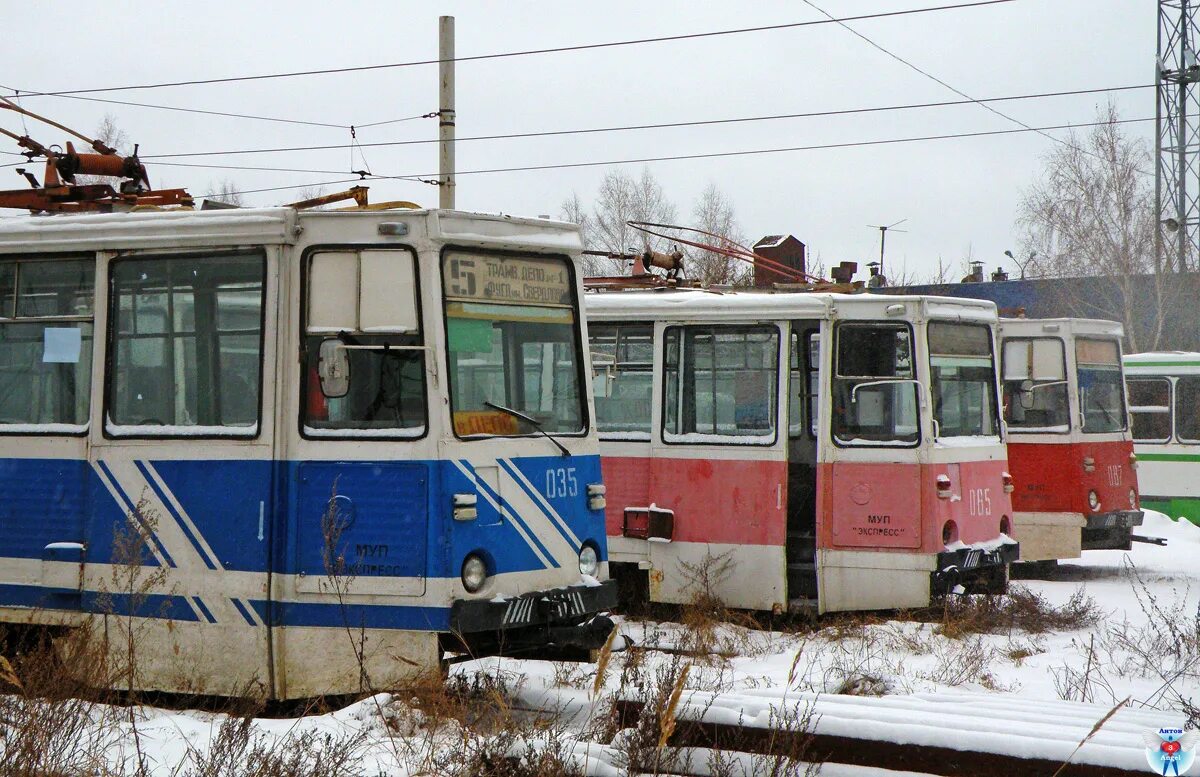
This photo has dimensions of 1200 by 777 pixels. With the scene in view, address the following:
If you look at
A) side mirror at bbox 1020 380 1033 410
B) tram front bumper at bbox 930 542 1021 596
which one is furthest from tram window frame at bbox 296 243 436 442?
side mirror at bbox 1020 380 1033 410

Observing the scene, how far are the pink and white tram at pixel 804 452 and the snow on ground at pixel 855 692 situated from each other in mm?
546

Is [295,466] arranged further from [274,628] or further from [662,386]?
[662,386]

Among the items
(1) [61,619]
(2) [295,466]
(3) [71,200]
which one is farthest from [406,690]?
(3) [71,200]

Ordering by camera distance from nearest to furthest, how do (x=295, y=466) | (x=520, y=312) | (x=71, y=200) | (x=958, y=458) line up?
(x=295, y=466) < (x=520, y=312) < (x=71, y=200) < (x=958, y=458)

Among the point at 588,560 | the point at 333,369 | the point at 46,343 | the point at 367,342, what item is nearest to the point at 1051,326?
the point at 588,560

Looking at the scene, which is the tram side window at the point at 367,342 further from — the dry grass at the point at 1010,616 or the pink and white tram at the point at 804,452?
the dry grass at the point at 1010,616

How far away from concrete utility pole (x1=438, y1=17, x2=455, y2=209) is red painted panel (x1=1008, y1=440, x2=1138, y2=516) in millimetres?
7332

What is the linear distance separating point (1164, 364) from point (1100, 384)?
3.69 metres

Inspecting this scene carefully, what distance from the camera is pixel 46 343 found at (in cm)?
821

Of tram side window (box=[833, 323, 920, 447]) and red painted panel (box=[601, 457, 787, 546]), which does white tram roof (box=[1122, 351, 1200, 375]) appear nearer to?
tram side window (box=[833, 323, 920, 447])

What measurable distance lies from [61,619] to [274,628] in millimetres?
1355

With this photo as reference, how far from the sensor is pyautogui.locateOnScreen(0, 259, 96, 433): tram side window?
26.6 feet

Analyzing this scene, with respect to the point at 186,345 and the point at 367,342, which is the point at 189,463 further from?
the point at 367,342

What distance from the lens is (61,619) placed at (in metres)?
7.91
